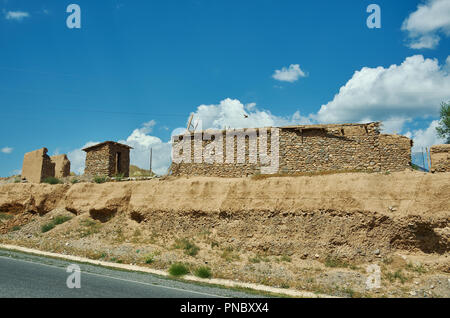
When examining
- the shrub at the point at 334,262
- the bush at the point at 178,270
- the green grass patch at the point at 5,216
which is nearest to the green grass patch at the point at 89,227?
the green grass patch at the point at 5,216

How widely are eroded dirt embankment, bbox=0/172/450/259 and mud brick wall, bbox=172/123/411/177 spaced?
8.05ft

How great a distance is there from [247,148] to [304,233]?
700cm

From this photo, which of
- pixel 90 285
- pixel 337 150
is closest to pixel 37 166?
pixel 90 285

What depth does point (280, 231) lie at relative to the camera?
1505cm

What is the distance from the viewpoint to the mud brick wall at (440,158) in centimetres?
1549

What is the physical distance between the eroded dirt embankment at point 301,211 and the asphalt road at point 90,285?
4.88m

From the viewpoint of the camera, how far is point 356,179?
1530 centimetres

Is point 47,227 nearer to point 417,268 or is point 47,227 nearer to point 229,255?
point 229,255

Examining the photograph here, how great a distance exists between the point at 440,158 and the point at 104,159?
2233 centimetres

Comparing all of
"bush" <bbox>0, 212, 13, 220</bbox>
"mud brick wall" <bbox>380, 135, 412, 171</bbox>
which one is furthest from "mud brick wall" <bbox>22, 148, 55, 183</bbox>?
"mud brick wall" <bbox>380, 135, 412, 171</bbox>

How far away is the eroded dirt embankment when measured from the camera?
13.0 meters

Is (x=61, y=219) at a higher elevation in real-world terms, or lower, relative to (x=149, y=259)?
higher

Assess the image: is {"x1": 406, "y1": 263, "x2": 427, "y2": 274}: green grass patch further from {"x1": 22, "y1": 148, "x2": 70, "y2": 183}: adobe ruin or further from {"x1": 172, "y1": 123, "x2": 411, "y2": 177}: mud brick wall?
{"x1": 22, "y1": 148, "x2": 70, "y2": 183}: adobe ruin
